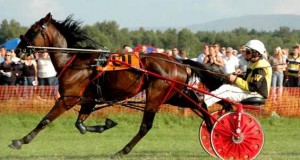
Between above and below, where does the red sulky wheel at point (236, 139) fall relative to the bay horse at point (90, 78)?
below

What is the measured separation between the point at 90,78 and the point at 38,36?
1.04m

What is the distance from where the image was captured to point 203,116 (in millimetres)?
12812

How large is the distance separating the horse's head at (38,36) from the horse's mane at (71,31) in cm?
16

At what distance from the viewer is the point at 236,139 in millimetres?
11523

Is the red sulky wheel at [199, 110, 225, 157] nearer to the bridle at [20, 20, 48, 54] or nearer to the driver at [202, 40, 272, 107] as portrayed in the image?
the driver at [202, 40, 272, 107]

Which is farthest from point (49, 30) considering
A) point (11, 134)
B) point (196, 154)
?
point (11, 134)

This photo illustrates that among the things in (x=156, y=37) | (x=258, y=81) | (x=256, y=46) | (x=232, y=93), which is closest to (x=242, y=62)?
(x=232, y=93)

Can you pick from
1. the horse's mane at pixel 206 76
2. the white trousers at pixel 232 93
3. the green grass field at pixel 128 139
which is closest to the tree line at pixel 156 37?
the green grass field at pixel 128 139

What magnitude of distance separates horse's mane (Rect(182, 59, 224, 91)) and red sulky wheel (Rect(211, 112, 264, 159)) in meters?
1.51

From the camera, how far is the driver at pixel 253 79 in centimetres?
1146

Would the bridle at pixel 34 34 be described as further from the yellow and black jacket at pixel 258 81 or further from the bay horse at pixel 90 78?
the yellow and black jacket at pixel 258 81

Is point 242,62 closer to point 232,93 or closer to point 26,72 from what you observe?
point 26,72

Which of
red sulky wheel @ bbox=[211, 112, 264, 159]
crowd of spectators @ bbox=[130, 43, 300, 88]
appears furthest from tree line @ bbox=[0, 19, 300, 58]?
red sulky wheel @ bbox=[211, 112, 264, 159]

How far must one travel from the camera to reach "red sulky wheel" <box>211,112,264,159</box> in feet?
37.6
